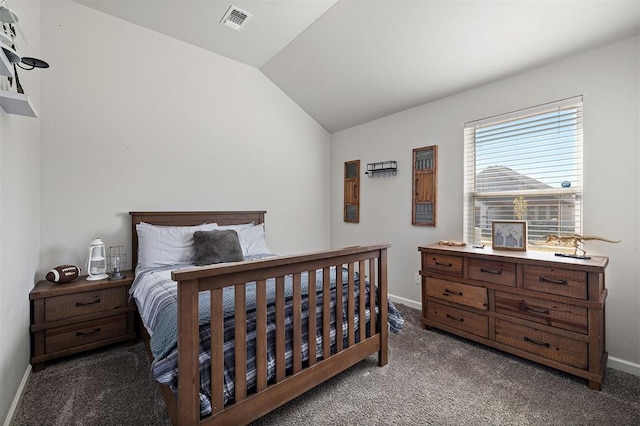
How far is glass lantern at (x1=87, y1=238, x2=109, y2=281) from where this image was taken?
2331 mm

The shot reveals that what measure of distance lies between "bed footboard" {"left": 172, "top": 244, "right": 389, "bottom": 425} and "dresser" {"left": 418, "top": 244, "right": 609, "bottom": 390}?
2.63 feet

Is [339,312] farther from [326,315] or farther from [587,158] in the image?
[587,158]

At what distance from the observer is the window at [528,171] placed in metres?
2.25

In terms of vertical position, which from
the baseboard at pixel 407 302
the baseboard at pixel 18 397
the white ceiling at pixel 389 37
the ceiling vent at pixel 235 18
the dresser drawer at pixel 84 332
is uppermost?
the ceiling vent at pixel 235 18

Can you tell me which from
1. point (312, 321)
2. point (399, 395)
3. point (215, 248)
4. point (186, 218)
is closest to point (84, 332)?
point (215, 248)

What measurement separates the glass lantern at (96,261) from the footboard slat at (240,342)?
5.63ft

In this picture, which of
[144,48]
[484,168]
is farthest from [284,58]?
[484,168]

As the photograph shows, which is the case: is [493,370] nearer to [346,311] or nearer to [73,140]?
[346,311]

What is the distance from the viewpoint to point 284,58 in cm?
317

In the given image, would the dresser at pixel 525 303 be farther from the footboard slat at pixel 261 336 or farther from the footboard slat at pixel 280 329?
the footboard slat at pixel 261 336

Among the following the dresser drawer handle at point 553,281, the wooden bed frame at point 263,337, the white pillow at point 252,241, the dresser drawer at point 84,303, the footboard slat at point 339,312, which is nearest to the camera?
the wooden bed frame at point 263,337

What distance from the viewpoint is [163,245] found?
253cm

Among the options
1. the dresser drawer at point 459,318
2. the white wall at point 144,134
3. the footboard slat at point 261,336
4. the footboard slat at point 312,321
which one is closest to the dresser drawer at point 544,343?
the dresser drawer at point 459,318

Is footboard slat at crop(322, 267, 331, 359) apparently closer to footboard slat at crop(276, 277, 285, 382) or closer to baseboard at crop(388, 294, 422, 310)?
Result: footboard slat at crop(276, 277, 285, 382)
